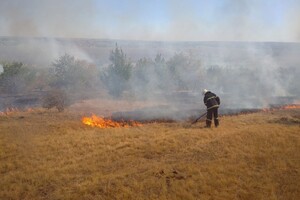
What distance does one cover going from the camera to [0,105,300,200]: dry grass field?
8.84m

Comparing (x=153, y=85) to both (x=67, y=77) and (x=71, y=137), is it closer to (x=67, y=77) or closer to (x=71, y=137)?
(x=67, y=77)

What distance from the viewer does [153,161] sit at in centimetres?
1097

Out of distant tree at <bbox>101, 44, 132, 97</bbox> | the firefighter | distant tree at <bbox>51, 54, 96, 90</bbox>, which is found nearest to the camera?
the firefighter

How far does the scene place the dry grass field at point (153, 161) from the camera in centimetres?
884

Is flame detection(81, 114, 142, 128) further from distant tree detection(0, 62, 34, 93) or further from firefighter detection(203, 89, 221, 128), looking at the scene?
distant tree detection(0, 62, 34, 93)

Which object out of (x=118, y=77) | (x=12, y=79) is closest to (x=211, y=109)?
(x=118, y=77)

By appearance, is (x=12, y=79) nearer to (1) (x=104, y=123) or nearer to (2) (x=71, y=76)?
(2) (x=71, y=76)

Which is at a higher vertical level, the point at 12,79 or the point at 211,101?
the point at 12,79

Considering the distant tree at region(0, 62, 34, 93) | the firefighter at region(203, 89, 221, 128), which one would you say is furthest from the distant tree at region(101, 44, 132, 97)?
the firefighter at region(203, 89, 221, 128)

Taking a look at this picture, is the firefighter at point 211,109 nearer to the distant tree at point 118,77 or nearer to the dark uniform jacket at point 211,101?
the dark uniform jacket at point 211,101

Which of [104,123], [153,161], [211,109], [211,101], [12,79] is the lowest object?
[153,161]

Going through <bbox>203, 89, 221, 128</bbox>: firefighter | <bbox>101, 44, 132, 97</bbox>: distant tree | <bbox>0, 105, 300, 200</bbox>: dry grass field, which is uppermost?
<bbox>101, 44, 132, 97</bbox>: distant tree

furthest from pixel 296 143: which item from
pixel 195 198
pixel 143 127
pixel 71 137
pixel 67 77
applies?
pixel 67 77

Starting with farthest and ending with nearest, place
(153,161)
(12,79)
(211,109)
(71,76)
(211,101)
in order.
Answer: (71,76) → (12,79) → (211,101) → (211,109) → (153,161)
